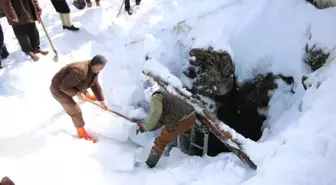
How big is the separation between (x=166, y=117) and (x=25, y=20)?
9.72 feet

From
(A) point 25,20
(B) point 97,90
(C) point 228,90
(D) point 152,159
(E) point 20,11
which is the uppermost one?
(E) point 20,11

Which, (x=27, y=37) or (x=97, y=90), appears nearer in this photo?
(x=97, y=90)

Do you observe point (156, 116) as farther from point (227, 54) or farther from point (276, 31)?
point (276, 31)

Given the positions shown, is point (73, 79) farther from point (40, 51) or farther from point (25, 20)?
point (40, 51)

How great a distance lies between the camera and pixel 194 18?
7152 mm

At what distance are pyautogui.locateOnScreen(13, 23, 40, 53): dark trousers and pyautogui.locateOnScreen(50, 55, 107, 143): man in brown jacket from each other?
1654mm

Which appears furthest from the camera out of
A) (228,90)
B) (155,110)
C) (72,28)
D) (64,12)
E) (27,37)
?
(72,28)

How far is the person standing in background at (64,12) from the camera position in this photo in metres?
7.14

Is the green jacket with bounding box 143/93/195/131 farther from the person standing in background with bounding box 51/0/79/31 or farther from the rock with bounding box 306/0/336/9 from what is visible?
the rock with bounding box 306/0/336/9

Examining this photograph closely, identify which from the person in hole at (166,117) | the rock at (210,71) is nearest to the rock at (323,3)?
the rock at (210,71)

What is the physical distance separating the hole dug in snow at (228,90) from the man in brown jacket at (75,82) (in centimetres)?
205

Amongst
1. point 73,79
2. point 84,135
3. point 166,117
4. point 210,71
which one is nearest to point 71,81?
point 73,79

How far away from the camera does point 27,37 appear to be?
646 cm

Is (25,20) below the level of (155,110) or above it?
above
